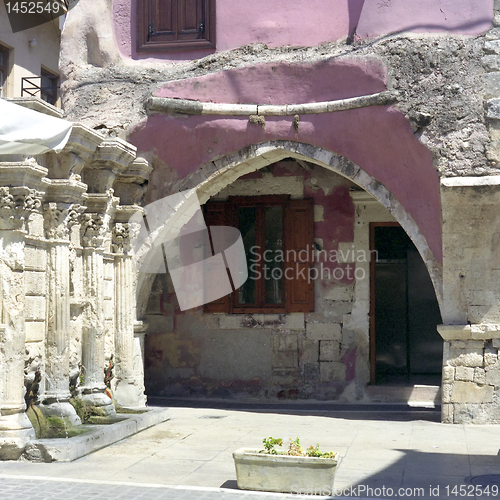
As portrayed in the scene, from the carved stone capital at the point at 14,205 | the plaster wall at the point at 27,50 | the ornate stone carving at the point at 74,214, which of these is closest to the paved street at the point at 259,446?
the carved stone capital at the point at 14,205

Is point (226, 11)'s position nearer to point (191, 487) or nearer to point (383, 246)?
point (383, 246)

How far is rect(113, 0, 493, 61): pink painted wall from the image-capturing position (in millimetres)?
8641

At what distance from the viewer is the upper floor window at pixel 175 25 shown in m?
9.70

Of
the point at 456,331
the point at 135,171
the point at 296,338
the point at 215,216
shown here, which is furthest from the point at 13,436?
the point at 215,216

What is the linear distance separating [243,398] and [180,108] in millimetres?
4252

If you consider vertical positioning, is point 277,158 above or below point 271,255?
above

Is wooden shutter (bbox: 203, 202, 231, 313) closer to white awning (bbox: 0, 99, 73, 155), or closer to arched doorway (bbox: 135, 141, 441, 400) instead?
arched doorway (bbox: 135, 141, 441, 400)

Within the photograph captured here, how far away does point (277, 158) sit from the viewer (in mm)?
9555

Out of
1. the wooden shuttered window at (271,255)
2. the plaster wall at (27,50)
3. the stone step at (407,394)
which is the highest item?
the plaster wall at (27,50)

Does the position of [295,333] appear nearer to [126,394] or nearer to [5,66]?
[126,394]

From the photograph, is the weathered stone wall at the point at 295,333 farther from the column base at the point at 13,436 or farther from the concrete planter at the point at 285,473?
the concrete planter at the point at 285,473

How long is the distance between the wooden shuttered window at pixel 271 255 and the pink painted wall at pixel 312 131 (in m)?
1.95

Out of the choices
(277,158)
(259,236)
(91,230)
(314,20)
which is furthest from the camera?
(259,236)

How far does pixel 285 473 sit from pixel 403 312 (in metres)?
7.34
